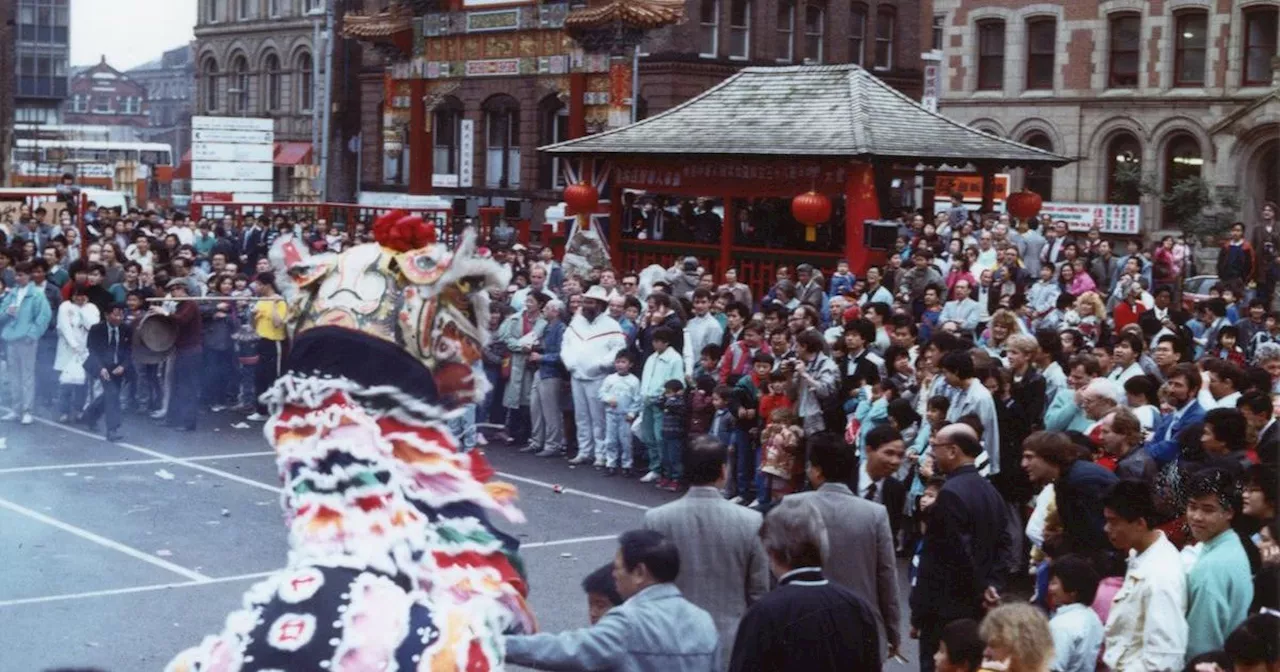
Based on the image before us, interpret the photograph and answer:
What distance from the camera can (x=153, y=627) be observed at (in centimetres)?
1027

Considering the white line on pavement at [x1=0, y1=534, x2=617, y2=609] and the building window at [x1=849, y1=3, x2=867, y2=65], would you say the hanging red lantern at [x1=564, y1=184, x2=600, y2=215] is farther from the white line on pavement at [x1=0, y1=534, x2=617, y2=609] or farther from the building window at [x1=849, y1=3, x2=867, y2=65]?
the building window at [x1=849, y1=3, x2=867, y2=65]

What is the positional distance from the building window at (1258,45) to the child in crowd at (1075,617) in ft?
101

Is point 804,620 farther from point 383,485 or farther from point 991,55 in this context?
point 991,55

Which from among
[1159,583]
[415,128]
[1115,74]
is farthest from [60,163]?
[1159,583]

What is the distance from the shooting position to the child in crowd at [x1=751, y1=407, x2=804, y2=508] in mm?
11828

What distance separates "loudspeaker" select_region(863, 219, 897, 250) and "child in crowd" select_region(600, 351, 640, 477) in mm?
5265

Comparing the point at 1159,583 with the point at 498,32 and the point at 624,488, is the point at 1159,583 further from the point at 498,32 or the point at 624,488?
the point at 498,32

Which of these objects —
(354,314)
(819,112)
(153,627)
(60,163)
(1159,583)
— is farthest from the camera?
(60,163)

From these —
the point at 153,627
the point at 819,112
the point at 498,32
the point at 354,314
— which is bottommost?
the point at 153,627

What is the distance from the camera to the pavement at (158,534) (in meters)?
10.2

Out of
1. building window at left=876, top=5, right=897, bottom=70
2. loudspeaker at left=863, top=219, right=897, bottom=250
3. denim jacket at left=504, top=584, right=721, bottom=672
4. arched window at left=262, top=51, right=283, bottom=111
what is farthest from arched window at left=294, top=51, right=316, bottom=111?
denim jacket at left=504, top=584, right=721, bottom=672

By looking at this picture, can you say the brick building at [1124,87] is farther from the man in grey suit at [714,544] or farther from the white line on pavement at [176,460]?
the man in grey suit at [714,544]

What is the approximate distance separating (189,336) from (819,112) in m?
8.87

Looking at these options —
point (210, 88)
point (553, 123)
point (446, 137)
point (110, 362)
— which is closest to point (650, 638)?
point (110, 362)
